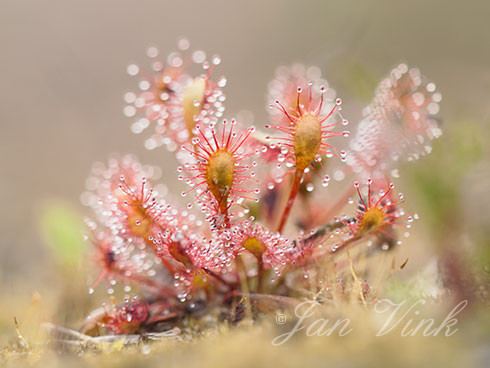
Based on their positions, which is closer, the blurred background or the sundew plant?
the sundew plant

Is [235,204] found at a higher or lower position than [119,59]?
lower

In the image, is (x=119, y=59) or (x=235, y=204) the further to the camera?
(x=119, y=59)

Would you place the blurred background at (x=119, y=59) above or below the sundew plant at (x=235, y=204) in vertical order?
above

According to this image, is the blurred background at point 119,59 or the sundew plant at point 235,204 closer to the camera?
the sundew plant at point 235,204

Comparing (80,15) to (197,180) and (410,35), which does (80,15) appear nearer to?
(410,35)

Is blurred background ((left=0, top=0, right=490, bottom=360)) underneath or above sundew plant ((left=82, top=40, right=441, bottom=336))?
above
